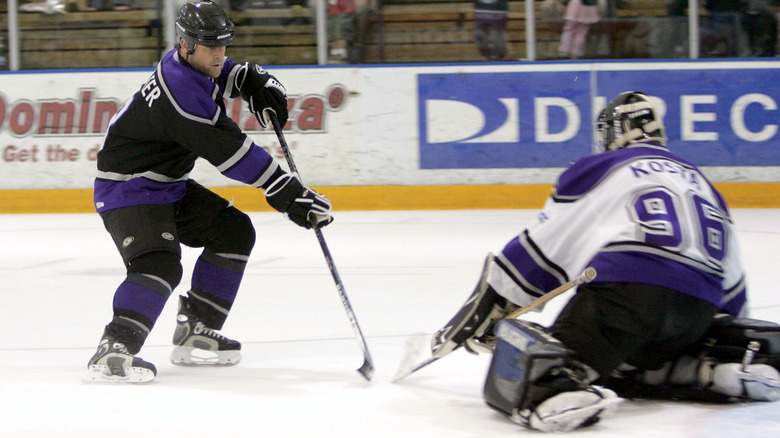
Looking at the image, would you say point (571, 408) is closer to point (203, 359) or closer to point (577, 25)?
point (203, 359)

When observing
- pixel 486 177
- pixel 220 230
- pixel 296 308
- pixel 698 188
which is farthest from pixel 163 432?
pixel 486 177

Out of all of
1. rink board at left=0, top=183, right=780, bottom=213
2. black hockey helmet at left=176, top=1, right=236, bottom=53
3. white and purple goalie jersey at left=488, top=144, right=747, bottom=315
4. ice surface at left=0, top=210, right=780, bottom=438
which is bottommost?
rink board at left=0, top=183, right=780, bottom=213

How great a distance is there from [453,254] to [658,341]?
2845 millimetres

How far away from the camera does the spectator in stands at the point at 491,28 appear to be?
727 centimetres

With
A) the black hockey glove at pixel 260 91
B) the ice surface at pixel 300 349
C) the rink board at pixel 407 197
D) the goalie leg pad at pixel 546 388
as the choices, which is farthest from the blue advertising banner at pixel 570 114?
the goalie leg pad at pixel 546 388

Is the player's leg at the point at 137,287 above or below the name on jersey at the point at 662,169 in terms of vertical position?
below

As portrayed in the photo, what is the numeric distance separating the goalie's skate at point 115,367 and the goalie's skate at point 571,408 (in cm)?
112

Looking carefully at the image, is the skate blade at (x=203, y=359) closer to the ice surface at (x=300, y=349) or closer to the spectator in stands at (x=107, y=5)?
the ice surface at (x=300, y=349)

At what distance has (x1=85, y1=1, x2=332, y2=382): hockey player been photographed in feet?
9.20

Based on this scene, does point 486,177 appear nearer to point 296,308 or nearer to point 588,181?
point 296,308

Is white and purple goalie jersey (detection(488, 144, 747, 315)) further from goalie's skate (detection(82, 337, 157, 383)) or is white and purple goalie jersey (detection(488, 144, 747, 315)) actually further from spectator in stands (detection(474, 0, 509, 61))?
spectator in stands (detection(474, 0, 509, 61))

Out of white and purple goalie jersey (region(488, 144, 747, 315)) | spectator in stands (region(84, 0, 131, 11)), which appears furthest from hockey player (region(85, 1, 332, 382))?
spectator in stands (region(84, 0, 131, 11))

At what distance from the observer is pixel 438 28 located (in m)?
7.41

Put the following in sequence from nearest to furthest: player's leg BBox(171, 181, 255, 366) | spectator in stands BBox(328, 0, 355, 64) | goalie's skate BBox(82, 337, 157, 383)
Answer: goalie's skate BBox(82, 337, 157, 383)
player's leg BBox(171, 181, 255, 366)
spectator in stands BBox(328, 0, 355, 64)
